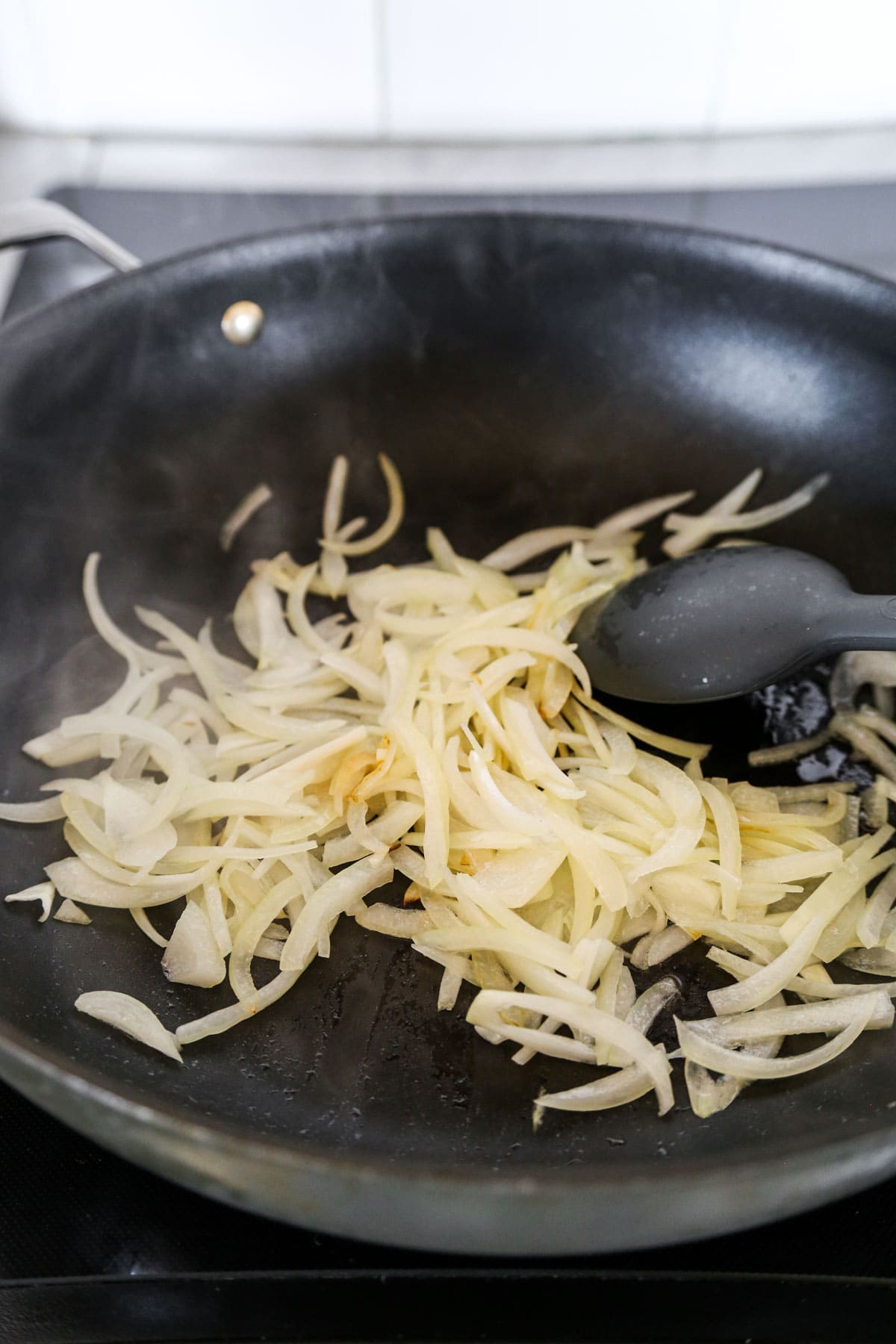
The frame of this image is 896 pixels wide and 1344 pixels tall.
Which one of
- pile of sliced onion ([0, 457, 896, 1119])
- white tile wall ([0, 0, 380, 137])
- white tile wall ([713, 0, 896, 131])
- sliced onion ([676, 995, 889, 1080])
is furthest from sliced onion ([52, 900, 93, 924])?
white tile wall ([713, 0, 896, 131])

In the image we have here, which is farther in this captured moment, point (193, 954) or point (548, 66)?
point (548, 66)

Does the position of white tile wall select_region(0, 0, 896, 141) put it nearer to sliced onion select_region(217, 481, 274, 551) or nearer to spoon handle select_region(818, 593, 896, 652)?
sliced onion select_region(217, 481, 274, 551)

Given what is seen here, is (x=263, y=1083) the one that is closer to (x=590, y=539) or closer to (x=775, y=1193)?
(x=775, y=1193)

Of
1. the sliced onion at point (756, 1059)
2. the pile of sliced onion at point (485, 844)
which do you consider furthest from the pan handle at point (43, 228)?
the sliced onion at point (756, 1059)

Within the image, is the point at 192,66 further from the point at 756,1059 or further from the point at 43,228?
the point at 756,1059

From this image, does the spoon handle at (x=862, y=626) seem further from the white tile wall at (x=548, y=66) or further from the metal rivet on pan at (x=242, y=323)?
the white tile wall at (x=548, y=66)

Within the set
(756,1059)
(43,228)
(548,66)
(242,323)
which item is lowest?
(756,1059)

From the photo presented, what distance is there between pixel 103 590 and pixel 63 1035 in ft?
1.86

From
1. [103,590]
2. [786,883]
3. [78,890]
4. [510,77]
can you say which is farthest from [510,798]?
[510,77]

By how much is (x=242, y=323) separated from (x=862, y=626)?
2.78 feet

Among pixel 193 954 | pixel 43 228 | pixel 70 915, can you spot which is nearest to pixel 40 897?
pixel 70 915

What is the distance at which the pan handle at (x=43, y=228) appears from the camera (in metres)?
1.27

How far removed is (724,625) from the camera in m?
1.10

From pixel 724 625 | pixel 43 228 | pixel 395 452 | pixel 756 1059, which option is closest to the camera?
pixel 756 1059
